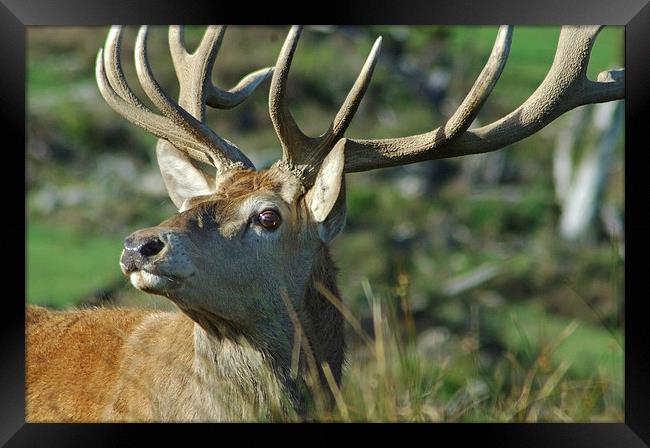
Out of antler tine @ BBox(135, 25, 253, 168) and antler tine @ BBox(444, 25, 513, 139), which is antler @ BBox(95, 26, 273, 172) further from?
antler tine @ BBox(444, 25, 513, 139)

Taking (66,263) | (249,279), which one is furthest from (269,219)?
(66,263)

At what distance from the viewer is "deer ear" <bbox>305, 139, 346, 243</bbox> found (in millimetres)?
5113

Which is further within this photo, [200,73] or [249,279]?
[200,73]

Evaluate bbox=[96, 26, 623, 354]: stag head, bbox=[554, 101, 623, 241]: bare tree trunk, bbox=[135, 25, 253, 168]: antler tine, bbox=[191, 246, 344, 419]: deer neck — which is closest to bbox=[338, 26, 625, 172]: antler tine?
bbox=[96, 26, 623, 354]: stag head

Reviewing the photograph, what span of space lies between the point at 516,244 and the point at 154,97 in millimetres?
14250

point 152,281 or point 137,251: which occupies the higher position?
point 137,251

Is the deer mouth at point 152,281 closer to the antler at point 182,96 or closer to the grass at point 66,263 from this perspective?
the antler at point 182,96

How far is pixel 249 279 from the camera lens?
505 cm

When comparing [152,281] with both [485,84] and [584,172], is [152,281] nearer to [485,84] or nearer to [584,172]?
[485,84]

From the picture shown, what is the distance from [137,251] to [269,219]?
69 centimetres

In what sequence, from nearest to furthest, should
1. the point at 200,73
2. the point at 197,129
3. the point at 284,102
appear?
1. the point at 284,102
2. the point at 197,129
3. the point at 200,73
